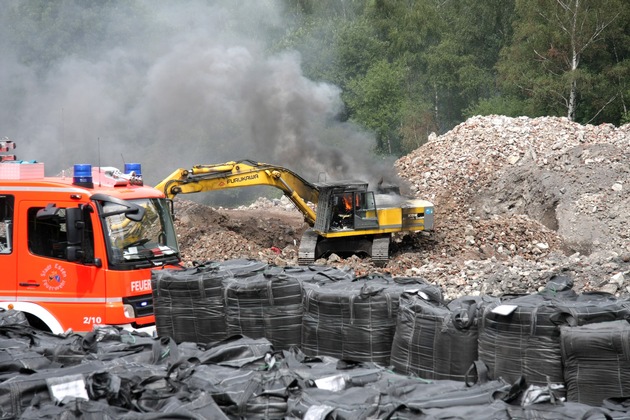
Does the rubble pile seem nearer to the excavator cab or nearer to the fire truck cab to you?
the excavator cab

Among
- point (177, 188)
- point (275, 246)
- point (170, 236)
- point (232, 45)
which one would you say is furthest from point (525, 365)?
point (232, 45)

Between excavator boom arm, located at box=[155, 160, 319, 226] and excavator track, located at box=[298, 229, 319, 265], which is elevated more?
excavator boom arm, located at box=[155, 160, 319, 226]

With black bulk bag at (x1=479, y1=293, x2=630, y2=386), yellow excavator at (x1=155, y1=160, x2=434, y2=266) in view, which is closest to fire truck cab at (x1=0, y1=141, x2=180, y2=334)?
black bulk bag at (x1=479, y1=293, x2=630, y2=386)

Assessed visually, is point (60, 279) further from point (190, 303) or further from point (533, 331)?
point (533, 331)

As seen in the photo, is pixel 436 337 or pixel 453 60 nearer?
pixel 436 337

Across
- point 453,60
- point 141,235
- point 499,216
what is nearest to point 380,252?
point 499,216

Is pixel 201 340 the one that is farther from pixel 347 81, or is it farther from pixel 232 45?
pixel 347 81

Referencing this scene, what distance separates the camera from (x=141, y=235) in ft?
31.4

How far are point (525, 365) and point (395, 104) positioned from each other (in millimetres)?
38591

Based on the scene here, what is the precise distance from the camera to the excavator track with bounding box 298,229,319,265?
1905cm

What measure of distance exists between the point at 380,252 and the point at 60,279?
1070 centimetres

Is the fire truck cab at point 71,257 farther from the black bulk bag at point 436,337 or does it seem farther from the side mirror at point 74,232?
the black bulk bag at point 436,337

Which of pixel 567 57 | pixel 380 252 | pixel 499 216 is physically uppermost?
pixel 567 57

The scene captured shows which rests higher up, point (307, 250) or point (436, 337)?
point (307, 250)
